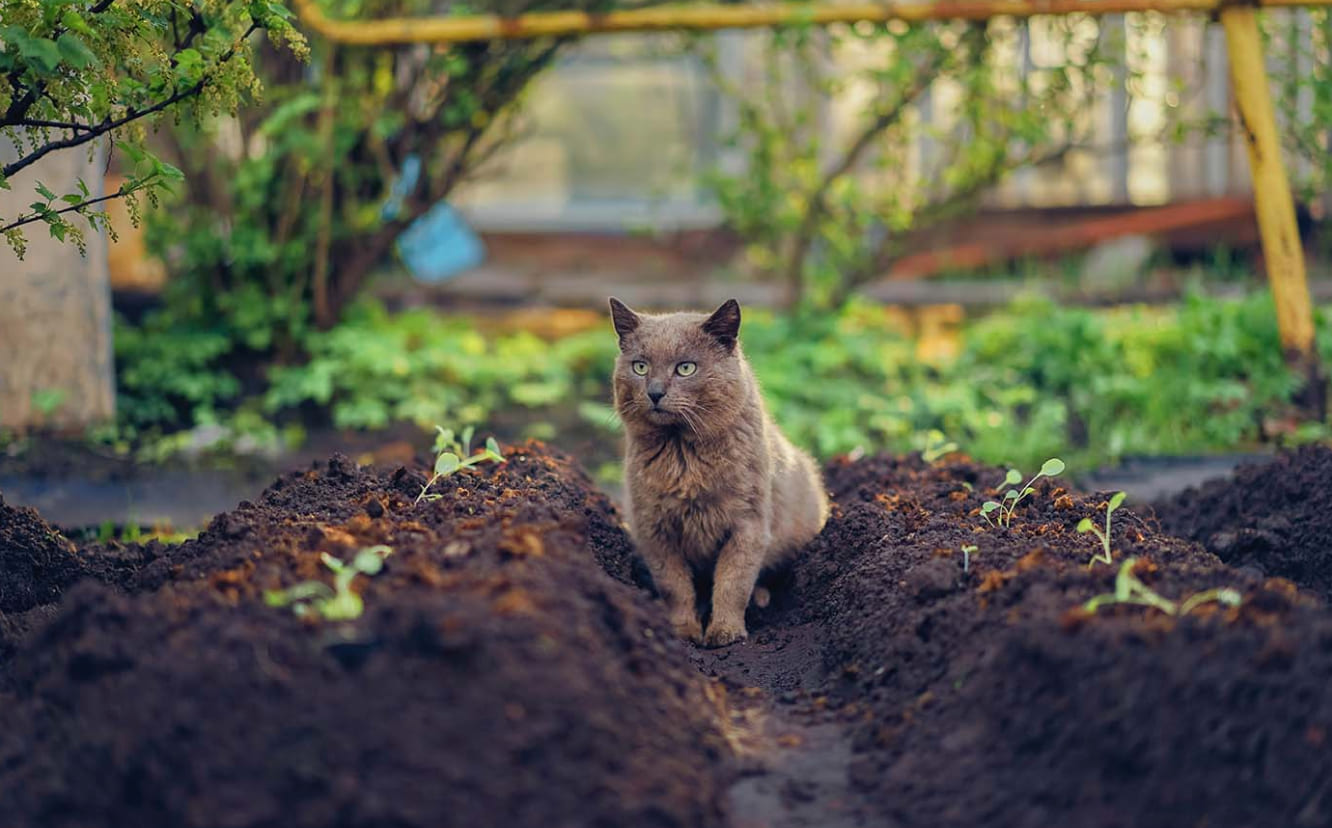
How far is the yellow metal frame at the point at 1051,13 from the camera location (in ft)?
19.9

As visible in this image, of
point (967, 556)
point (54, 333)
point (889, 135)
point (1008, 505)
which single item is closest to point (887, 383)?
point (889, 135)

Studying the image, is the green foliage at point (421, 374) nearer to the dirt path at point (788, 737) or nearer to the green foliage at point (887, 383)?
the green foliage at point (887, 383)

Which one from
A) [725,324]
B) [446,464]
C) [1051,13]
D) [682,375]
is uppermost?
[1051,13]

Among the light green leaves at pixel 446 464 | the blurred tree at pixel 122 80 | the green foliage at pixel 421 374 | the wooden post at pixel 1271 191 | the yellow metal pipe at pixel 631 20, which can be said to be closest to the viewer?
the blurred tree at pixel 122 80

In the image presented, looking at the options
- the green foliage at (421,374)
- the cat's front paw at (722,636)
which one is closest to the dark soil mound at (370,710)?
the cat's front paw at (722,636)

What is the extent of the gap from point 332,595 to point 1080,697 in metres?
1.50

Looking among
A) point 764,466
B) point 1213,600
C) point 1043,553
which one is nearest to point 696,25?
point 764,466

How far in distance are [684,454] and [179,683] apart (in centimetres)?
202

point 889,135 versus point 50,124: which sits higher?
point 889,135

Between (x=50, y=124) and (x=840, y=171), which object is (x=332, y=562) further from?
(x=840, y=171)

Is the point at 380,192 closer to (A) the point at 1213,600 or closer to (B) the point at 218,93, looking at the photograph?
(B) the point at 218,93

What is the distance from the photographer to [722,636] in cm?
396

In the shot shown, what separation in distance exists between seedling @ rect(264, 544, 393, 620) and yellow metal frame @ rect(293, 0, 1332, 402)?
14.4ft

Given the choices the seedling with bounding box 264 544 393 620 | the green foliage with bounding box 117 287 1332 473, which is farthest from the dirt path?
the green foliage with bounding box 117 287 1332 473
